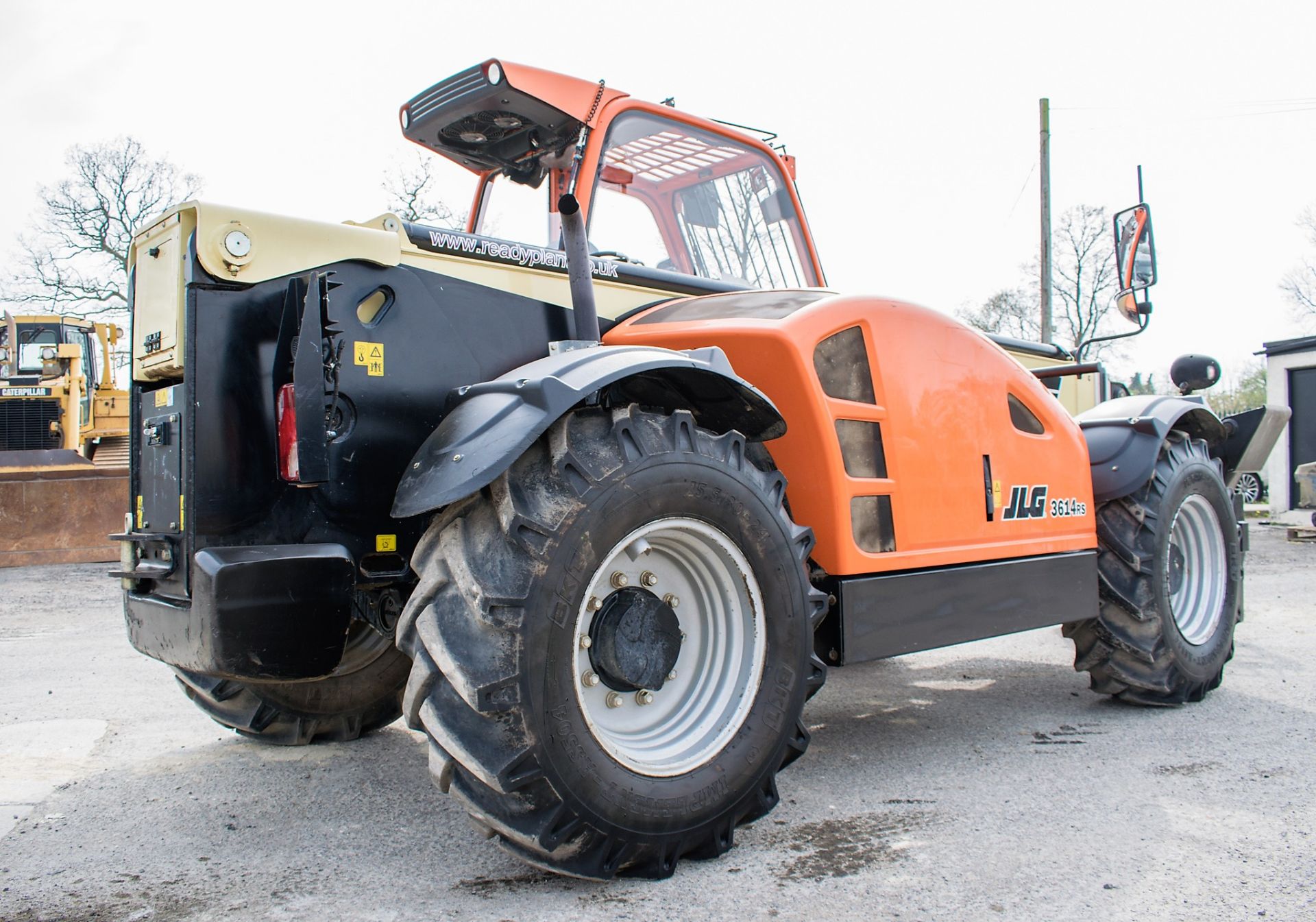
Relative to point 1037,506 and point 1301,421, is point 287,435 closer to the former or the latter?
point 1037,506

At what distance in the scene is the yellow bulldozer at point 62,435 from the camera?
39.8 ft

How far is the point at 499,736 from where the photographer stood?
2.58 m

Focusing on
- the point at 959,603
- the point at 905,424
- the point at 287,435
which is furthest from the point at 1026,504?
the point at 287,435

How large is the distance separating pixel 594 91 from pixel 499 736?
252cm

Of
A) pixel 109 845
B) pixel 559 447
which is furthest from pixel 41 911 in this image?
pixel 559 447

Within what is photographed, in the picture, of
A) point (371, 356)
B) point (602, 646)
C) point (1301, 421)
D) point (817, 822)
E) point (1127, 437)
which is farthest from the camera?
point (1301, 421)

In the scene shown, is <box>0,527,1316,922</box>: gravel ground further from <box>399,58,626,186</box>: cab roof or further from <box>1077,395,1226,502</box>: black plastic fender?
<box>399,58,626,186</box>: cab roof

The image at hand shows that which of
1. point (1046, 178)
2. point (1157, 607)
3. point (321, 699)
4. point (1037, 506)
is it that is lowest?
point (321, 699)

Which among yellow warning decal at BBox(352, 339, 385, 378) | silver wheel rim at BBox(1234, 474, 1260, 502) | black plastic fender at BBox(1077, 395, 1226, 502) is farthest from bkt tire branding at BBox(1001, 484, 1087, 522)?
silver wheel rim at BBox(1234, 474, 1260, 502)

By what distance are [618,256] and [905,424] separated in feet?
4.30

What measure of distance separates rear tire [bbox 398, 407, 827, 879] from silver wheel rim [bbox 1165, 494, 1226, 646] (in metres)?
2.76

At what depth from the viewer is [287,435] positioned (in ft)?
9.95

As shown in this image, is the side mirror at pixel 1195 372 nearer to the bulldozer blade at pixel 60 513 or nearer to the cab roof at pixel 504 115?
the cab roof at pixel 504 115

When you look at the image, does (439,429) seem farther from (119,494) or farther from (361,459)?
(119,494)
